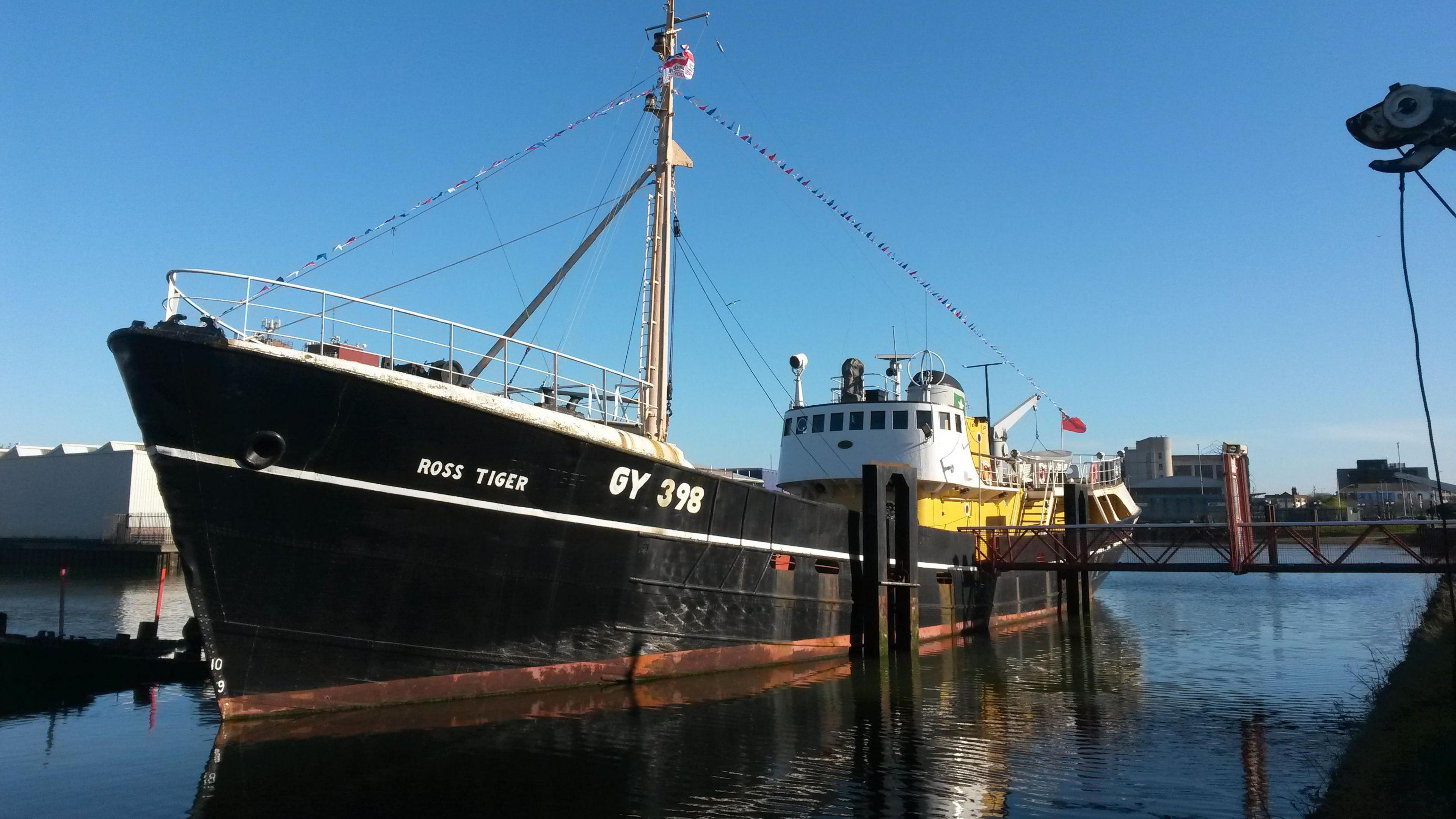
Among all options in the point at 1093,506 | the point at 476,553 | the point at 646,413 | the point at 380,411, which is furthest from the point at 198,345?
the point at 1093,506

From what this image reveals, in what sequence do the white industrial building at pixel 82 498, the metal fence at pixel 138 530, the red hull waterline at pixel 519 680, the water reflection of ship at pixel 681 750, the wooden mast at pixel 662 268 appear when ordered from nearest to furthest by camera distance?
the water reflection of ship at pixel 681 750
the red hull waterline at pixel 519 680
the wooden mast at pixel 662 268
the metal fence at pixel 138 530
the white industrial building at pixel 82 498

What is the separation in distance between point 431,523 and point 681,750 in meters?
4.01

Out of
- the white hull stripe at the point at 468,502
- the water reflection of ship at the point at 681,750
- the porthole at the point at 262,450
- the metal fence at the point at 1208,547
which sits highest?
the porthole at the point at 262,450

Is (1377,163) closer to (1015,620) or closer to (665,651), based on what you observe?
(665,651)

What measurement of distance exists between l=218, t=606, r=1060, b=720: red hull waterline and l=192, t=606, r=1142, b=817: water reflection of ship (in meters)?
0.13

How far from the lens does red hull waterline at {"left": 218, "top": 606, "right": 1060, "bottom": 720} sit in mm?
10812

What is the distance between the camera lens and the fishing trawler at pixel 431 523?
10.4 metres

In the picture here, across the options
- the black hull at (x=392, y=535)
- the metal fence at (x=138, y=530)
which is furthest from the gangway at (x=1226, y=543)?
the metal fence at (x=138, y=530)

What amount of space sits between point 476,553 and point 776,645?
635cm

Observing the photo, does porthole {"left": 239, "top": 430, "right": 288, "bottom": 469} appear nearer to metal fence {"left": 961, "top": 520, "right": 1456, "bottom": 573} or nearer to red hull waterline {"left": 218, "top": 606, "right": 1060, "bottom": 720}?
red hull waterline {"left": 218, "top": 606, "right": 1060, "bottom": 720}

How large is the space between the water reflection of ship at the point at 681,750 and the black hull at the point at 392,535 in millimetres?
606

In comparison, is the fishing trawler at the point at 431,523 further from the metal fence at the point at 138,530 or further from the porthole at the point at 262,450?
the metal fence at the point at 138,530

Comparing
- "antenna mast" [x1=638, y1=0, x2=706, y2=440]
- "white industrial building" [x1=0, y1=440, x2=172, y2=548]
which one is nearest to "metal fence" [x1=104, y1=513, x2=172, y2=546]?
"white industrial building" [x1=0, y1=440, x2=172, y2=548]

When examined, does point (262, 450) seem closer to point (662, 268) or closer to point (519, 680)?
point (519, 680)
